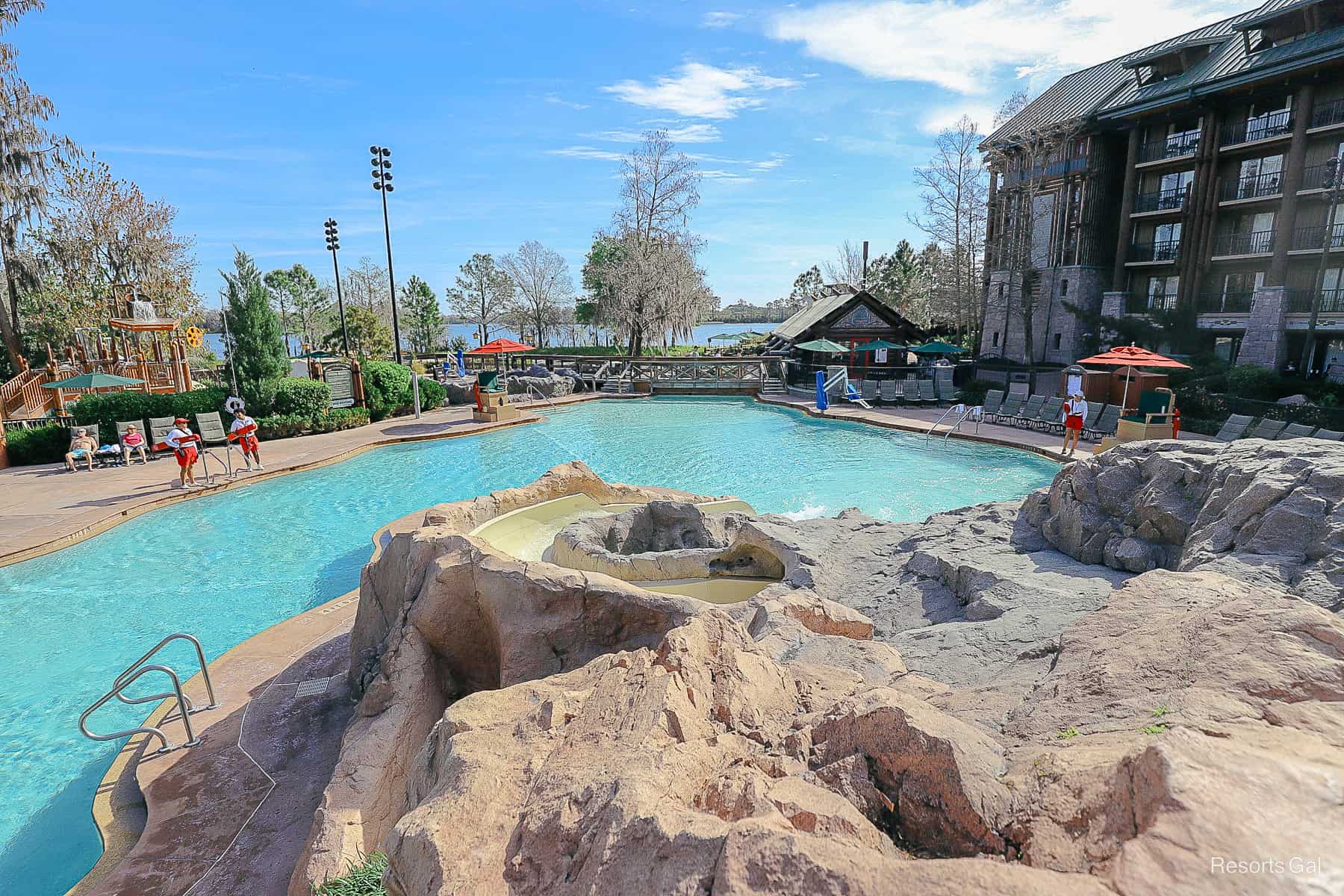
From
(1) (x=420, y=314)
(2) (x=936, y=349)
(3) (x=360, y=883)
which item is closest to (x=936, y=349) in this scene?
(2) (x=936, y=349)

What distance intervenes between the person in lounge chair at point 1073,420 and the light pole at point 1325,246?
13.3 m

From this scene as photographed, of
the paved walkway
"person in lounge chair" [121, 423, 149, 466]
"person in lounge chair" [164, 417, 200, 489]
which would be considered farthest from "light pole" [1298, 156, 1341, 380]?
"person in lounge chair" [121, 423, 149, 466]

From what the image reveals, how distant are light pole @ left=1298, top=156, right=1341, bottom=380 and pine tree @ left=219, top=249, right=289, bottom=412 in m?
35.2

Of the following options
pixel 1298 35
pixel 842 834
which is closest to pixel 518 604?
pixel 842 834

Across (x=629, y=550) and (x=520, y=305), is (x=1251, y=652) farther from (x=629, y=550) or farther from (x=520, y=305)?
(x=520, y=305)

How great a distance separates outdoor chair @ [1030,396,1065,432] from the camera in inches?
782

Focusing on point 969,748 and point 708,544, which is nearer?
point 969,748

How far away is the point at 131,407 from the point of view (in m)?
18.5

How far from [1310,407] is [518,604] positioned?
67.8 feet

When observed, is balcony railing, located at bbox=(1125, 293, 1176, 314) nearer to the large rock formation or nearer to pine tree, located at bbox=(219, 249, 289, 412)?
the large rock formation

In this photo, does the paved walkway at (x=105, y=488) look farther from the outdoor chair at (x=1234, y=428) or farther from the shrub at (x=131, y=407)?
the outdoor chair at (x=1234, y=428)

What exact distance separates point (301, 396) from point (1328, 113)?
126 feet

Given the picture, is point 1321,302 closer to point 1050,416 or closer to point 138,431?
point 1050,416

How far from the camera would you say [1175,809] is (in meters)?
1.84
